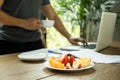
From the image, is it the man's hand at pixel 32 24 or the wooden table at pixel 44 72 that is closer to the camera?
the wooden table at pixel 44 72

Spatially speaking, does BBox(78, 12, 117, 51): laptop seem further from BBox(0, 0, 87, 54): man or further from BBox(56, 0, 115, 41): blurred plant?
BBox(56, 0, 115, 41): blurred plant

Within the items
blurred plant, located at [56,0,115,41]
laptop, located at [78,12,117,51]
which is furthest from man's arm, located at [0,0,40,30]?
blurred plant, located at [56,0,115,41]

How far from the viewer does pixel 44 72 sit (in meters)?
1.21

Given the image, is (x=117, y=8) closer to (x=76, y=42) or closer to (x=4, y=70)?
(x=76, y=42)

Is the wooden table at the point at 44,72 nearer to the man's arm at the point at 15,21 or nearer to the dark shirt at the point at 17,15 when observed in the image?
the man's arm at the point at 15,21

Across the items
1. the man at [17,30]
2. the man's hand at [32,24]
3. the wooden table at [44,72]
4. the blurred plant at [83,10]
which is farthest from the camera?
the blurred plant at [83,10]

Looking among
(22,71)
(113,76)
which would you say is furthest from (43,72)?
(113,76)

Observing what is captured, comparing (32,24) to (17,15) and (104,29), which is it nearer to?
(17,15)

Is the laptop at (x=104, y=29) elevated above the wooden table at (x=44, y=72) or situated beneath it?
elevated above

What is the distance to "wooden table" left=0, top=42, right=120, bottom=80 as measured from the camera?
1.13m

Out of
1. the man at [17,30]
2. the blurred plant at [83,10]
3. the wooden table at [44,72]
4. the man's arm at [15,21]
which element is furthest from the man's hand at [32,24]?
the blurred plant at [83,10]

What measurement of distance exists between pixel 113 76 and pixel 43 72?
346mm

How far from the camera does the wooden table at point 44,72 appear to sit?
44.3 inches

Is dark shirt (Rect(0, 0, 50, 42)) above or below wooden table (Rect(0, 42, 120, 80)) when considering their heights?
above
